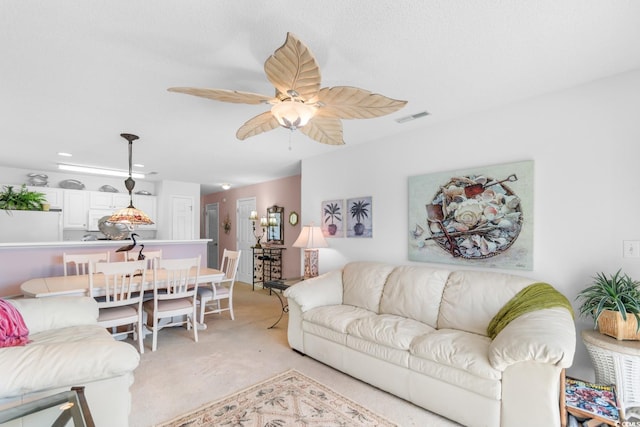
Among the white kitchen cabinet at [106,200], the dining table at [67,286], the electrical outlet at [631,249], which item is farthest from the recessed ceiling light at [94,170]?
the electrical outlet at [631,249]

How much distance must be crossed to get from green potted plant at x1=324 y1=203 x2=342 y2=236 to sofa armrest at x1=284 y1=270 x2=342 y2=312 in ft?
2.61

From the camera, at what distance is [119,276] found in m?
3.10

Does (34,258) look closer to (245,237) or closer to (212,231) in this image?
(245,237)

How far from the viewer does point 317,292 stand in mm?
3092

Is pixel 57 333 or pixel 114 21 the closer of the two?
pixel 114 21

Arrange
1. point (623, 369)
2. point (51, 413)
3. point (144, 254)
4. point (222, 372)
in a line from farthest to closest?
point (144, 254), point (222, 372), point (623, 369), point (51, 413)

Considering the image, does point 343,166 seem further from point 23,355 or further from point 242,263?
point 242,263

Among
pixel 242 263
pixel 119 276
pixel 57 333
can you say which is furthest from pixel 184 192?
pixel 57 333

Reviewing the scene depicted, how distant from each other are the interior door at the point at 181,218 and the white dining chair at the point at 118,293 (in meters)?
3.33

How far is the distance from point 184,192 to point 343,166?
421 centimetres

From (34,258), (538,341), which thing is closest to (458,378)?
(538,341)

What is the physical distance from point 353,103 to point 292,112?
0.37 meters

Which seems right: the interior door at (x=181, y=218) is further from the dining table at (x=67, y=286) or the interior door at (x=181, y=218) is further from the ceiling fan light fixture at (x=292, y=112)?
the ceiling fan light fixture at (x=292, y=112)

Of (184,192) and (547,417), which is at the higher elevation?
(184,192)
